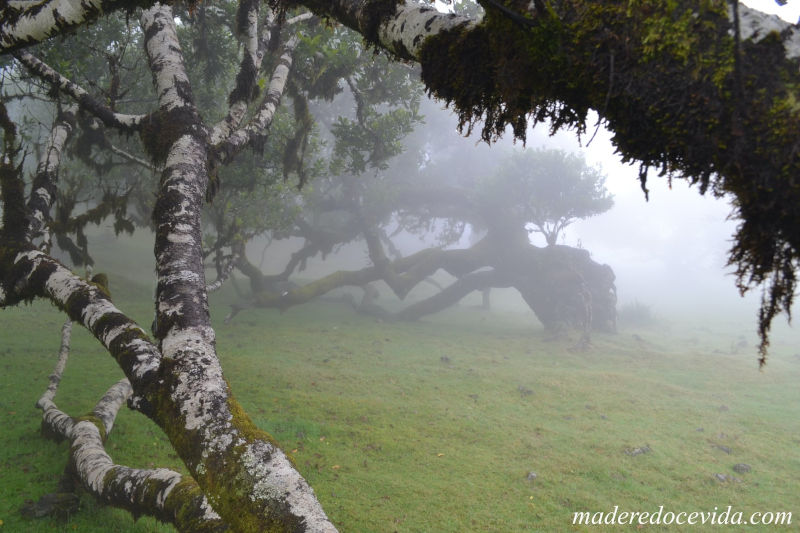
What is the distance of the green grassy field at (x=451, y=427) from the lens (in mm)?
6930

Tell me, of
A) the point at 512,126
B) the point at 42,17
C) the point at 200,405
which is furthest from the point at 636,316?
the point at 42,17

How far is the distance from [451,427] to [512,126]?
946 centimetres

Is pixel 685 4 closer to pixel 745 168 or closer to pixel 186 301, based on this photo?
pixel 745 168

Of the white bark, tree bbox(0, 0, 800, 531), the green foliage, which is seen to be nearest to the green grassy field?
the white bark

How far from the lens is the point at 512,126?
7.45 ft

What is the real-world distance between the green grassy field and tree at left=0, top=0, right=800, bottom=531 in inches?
153

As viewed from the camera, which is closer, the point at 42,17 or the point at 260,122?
the point at 42,17

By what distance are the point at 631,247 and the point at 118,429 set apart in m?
160

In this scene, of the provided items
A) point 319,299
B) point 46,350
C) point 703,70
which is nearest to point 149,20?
point 703,70

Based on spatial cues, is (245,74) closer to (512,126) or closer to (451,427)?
(512,126)

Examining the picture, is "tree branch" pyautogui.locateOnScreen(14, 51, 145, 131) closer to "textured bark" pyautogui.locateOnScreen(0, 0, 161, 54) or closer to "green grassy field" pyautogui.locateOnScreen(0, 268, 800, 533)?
"textured bark" pyautogui.locateOnScreen(0, 0, 161, 54)

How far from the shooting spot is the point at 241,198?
18125mm

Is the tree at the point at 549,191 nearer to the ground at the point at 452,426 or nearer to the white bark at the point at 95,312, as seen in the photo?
the ground at the point at 452,426

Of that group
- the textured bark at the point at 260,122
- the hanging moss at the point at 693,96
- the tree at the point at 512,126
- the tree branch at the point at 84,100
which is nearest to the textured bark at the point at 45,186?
the tree branch at the point at 84,100
